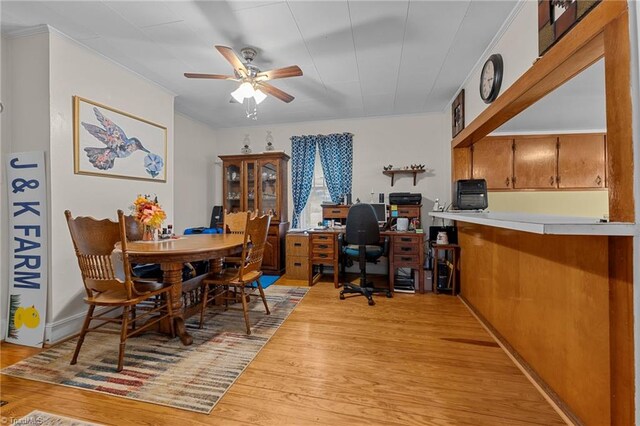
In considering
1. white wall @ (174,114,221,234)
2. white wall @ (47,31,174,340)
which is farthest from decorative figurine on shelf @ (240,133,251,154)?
white wall @ (47,31,174,340)

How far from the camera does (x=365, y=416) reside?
138 centimetres

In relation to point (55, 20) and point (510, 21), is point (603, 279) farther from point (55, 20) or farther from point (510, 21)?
point (55, 20)

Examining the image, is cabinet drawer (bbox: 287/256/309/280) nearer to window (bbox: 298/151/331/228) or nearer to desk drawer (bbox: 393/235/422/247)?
window (bbox: 298/151/331/228)

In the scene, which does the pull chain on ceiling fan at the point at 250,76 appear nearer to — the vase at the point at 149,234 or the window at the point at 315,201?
the vase at the point at 149,234

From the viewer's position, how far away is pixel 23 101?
2.19 meters

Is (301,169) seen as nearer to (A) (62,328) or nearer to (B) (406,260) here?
(B) (406,260)

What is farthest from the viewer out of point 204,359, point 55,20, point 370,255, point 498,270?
point 370,255

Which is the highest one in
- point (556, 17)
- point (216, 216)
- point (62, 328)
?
point (556, 17)

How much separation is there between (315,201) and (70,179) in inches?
125

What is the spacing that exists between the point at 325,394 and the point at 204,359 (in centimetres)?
94

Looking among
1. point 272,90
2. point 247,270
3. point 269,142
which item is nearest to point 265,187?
point 269,142

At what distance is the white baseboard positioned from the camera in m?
2.11

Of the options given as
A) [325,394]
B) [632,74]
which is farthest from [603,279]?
[325,394]

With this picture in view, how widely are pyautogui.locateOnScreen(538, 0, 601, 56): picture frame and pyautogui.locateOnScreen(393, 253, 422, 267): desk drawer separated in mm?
2327
